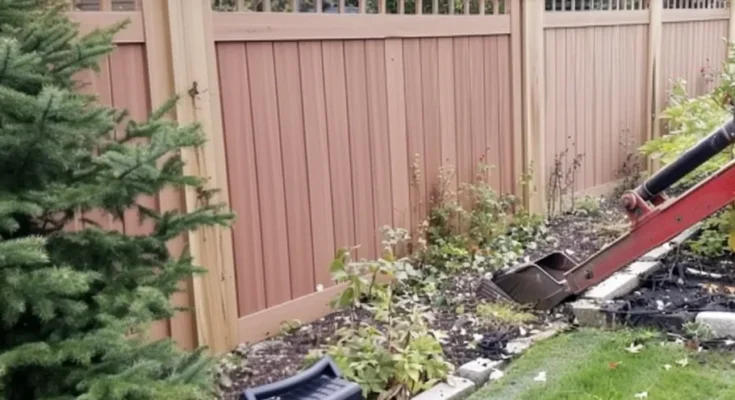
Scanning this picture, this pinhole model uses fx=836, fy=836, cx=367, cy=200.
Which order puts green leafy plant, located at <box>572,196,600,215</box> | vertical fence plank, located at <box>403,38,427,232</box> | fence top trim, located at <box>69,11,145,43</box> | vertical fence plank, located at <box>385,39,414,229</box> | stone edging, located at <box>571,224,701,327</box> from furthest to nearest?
green leafy plant, located at <box>572,196,600,215</box>, vertical fence plank, located at <box>403,38,427,232</box>, vertical fence plank, located at <box>385,39,414,229</box>, stone edging, located at <box>571,224,701,327</box>, fence top trim, located at <box>69,11,145,43</box>

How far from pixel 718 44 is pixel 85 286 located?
8.74 m

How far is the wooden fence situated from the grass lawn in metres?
1.24

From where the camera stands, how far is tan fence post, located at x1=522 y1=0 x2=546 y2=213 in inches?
243

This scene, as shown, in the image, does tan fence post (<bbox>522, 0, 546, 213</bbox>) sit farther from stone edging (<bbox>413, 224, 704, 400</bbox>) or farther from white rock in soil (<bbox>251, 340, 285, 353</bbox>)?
white rock in soil (<bbox>251, 340, 285, 353</bbox>)

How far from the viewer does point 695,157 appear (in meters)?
4.07

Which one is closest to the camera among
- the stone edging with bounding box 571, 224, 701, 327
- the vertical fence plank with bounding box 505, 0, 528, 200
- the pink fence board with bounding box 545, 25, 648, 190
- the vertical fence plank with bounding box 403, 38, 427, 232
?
the stone edging with bounding box 571, 224, 701, 327

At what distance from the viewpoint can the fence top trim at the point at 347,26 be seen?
12.8ft

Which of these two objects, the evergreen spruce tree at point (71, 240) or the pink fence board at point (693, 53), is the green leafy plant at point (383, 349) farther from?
the pink fence board at point (693, 53)

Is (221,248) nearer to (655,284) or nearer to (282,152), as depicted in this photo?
(282,152)

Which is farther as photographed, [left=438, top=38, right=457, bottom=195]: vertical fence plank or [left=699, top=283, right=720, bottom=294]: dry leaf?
[left=438, top=38, right=457, bottom=195]: vertical fence plank

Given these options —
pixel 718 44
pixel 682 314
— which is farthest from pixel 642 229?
pixel 718 44

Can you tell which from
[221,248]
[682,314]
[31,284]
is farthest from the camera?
[682,314]

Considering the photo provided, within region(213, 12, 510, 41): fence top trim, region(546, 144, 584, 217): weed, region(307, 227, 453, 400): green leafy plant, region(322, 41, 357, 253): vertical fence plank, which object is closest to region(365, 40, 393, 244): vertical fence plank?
region(213, 12, 510, 41): fence top trim

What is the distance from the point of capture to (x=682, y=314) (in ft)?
13.6
